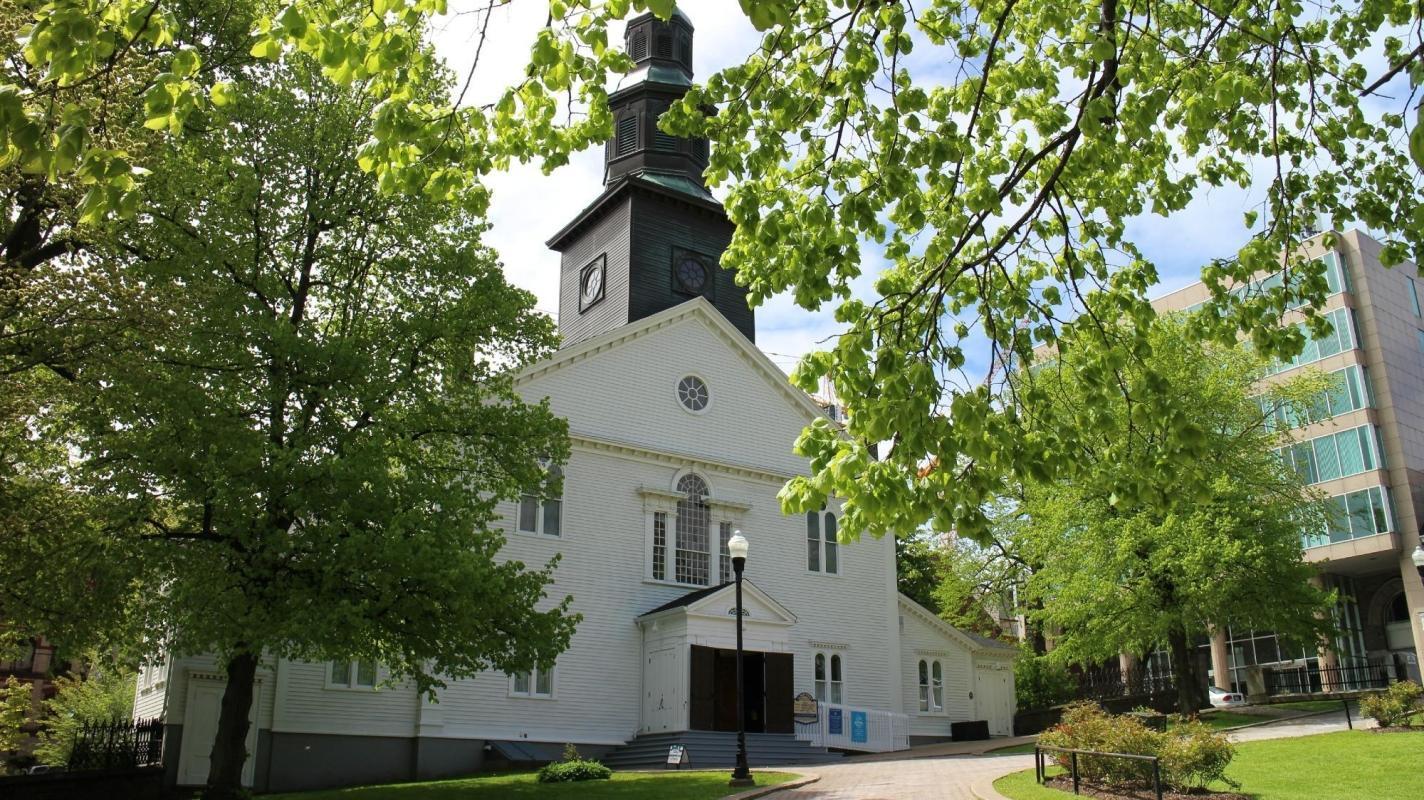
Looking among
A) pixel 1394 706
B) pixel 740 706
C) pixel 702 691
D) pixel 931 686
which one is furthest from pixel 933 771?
pixel 931 686

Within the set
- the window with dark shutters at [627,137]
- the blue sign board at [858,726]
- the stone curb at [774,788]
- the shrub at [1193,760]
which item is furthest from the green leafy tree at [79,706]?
the shrub at [1193,760]

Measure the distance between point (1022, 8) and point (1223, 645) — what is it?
152 ft

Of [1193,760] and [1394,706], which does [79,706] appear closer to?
[1193,760]

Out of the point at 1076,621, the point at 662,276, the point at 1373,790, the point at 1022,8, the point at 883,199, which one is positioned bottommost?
the point at 1373,790

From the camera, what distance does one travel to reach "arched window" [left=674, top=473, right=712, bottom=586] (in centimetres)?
3052

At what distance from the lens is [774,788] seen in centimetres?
1836

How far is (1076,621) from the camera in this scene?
30656 millimetres

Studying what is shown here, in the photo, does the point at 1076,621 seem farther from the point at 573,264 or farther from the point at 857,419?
the point at 857,419

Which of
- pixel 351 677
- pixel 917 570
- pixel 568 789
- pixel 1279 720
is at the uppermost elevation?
pixel 917 570

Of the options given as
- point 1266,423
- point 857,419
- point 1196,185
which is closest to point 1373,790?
point 1196,185

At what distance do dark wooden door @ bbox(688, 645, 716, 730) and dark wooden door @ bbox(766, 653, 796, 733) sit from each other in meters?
1.68

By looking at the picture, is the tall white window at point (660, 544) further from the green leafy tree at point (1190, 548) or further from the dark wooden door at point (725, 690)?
the green leafy tree at point (1190, 548)

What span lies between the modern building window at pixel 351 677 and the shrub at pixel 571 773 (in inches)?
241

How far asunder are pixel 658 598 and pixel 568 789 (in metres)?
10.2
